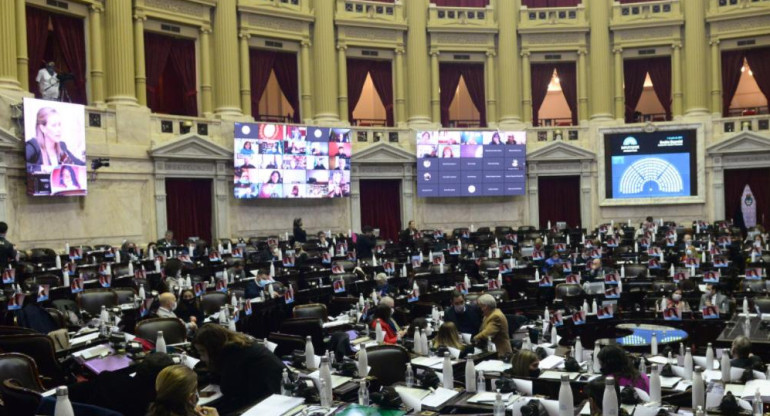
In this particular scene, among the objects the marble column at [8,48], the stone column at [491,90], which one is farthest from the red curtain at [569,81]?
the marble column at [8,48]

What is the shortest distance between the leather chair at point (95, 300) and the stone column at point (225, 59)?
1329cm

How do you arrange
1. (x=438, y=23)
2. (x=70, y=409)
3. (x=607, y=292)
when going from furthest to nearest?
1. (x=438, y=23)
2. (x=607, y=292)
3. (x=70, y=409)

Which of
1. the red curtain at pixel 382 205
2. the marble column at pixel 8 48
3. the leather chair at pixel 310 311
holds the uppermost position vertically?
the marble column at pixel 8 48

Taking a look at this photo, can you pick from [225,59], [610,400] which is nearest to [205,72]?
[225,59]

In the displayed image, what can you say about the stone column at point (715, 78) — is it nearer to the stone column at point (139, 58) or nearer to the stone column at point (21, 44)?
the stone column at point (139, 58)

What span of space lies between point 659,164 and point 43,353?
2319 cm

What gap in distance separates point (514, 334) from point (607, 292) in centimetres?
296

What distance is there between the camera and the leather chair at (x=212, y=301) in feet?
35.5

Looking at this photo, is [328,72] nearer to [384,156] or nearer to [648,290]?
[384,156]

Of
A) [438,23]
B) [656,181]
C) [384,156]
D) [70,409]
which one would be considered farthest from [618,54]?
[70,409]

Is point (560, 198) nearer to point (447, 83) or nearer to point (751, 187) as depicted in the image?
point (447, 83)

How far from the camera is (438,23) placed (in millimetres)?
26953

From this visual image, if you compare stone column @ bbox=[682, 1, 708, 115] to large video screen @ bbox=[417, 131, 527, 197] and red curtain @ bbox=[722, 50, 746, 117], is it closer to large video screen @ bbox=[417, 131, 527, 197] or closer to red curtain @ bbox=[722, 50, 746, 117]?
red curtain @ bbox=[722, 50, 746, 117]

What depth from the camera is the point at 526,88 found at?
2761 centimetres
